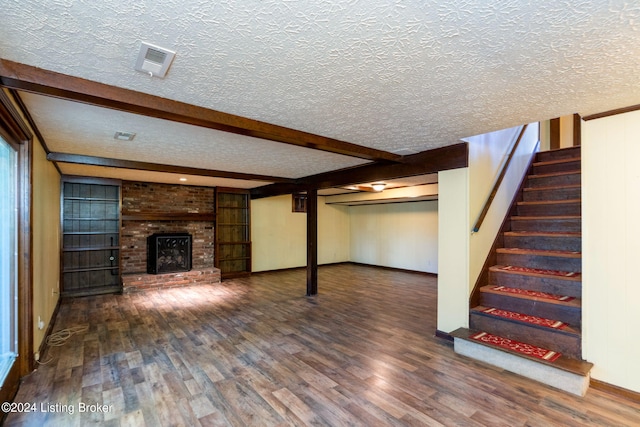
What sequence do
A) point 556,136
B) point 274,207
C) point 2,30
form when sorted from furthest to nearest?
1. point 274,207
2. point 556,136
3. point 2,30

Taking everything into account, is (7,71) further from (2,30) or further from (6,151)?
(6,151)

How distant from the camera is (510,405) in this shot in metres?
2.35

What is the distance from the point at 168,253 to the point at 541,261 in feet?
22.1

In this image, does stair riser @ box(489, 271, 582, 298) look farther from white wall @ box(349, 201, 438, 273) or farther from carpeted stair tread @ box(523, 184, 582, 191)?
white wall @ box(349, 201, 438, 273)

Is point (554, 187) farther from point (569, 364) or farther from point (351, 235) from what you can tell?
point (351, 235)

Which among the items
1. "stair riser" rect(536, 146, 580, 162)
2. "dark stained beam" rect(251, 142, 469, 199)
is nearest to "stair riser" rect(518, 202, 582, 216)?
"stair riser" rect(536, 146, 580, 162)

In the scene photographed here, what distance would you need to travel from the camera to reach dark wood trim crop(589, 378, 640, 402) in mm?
2391

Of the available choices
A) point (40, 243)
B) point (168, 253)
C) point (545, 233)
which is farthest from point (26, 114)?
point (545, 233)

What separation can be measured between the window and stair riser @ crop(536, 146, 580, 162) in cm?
659

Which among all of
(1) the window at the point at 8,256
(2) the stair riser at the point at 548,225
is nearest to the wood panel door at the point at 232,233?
(1) the window at the point at 8,256

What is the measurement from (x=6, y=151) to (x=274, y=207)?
626cm

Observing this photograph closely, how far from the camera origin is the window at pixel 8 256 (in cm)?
248

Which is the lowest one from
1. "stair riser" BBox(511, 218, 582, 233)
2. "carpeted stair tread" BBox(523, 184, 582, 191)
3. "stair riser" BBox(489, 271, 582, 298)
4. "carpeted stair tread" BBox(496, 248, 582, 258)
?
"stair riser" BBox(489, 271, 582, 298)

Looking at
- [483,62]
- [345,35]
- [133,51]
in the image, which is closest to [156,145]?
[133,51]
